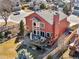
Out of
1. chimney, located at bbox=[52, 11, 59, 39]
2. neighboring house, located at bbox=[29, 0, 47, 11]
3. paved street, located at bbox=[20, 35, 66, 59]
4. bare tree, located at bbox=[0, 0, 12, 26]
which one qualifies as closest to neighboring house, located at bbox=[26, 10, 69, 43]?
chimney, located at bbox=[52, 11, 59, 39]

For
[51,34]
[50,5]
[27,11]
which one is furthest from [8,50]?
[50,5]

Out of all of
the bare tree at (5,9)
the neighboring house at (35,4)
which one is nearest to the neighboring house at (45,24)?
the bare tree at (5,9)

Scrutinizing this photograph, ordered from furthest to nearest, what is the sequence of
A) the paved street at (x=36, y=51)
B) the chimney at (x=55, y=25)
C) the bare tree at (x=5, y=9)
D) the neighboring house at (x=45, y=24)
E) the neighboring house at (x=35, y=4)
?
the neighboring house at (x=35, y=4) < the bare tree at (x=5, y=9) < the neighboring house at (x=45, y=24) < the chimney at (x=55, y=25) < the paved street at (x=36, y=51)

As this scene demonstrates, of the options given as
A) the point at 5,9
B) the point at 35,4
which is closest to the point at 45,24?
the point at 5,9

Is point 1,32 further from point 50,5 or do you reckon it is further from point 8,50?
point 50,5

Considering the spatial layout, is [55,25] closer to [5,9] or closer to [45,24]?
[45,24]

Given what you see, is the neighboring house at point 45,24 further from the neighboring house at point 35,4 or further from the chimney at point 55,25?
the neighboring house at point 35,4
